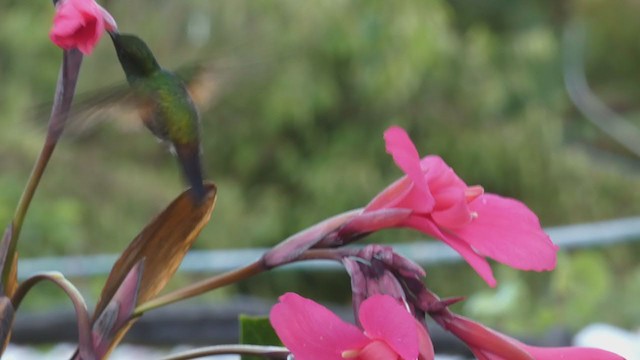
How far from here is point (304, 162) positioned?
4.18m

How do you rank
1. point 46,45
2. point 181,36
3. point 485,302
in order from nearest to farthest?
1. point 181,36
2. point 485,302
3. point 46,45

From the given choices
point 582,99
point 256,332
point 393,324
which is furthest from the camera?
point 582,99

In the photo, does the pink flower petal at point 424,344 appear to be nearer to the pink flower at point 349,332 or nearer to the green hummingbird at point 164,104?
the pink flower at point 349,332

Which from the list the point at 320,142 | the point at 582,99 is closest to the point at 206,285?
the point at 320,142

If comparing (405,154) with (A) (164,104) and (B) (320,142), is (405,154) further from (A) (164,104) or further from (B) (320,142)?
(B) (320,142)

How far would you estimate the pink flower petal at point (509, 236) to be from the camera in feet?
1.26

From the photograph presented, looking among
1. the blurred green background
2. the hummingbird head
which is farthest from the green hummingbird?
the blurred green background

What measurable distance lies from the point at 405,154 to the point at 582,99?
6668mm

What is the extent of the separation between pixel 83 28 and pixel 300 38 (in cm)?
316

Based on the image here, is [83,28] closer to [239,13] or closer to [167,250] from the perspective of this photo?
[167,250]

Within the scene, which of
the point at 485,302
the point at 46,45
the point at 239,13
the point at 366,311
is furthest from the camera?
the point at 46,45

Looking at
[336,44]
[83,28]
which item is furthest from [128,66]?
[336,44]

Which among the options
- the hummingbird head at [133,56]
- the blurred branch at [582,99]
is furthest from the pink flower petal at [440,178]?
the blurred branch at [582,99]

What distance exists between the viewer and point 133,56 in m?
0.40
